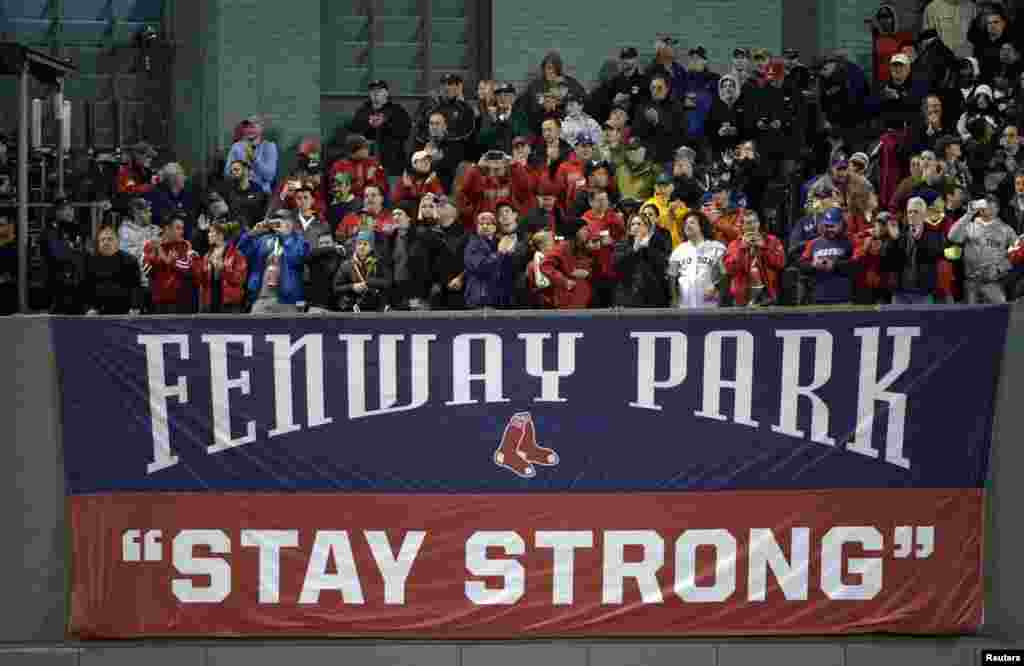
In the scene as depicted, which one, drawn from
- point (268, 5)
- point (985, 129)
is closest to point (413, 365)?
point (985, 129)

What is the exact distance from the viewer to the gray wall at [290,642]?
449 inches

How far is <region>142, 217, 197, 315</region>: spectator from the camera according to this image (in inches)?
651

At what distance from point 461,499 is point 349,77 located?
43.6 ft

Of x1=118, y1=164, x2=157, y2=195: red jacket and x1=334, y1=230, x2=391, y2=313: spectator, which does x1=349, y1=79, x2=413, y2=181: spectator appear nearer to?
x1=118, y1=164, x2=157, y2=195: red jacket

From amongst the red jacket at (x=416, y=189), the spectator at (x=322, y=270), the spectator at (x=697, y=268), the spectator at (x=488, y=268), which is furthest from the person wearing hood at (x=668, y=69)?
the spectator at (x=322, y=270)

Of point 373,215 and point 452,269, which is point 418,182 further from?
point 452,269

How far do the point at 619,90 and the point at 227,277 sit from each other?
6.17 metres

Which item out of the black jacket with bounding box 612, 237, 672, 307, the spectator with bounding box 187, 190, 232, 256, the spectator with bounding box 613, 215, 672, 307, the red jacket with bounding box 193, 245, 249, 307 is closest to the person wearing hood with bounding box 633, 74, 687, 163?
the spectator with bounding box 613, 215, 672, 307

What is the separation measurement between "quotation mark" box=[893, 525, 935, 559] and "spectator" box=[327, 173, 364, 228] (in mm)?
8368

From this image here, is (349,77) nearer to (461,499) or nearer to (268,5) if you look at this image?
(268,5)

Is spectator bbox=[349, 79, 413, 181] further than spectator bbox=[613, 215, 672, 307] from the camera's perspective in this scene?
Yes

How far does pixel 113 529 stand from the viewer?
37.6ft

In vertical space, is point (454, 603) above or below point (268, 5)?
below

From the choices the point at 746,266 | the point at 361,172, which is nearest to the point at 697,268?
the point at 746,266
